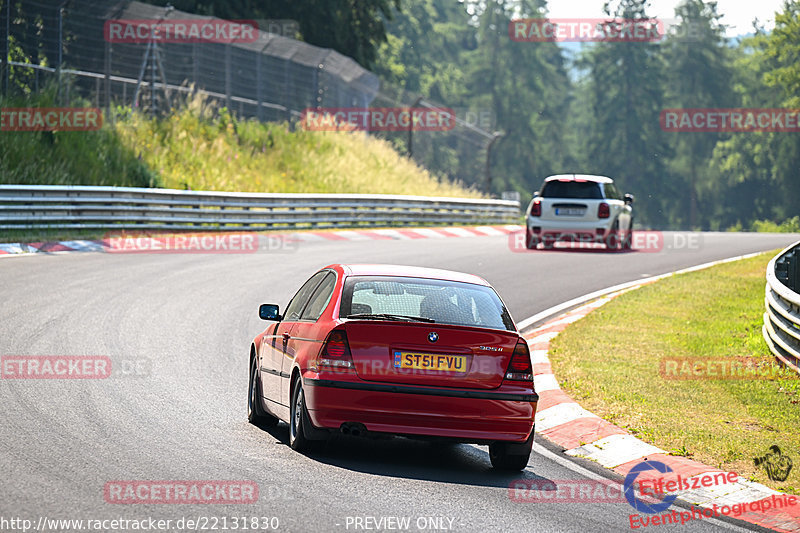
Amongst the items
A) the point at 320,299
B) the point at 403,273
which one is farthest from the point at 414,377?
the point at 320,299

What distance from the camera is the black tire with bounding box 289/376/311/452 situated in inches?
321

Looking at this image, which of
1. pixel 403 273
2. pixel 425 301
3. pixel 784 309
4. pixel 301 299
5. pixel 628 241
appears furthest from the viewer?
pixel 628 241

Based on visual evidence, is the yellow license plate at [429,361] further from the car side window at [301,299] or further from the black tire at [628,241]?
the black tire at [628,241]

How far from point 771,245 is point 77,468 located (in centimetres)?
2364

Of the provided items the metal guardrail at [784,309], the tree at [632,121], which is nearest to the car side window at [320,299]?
the metal guardrail at [784,309]

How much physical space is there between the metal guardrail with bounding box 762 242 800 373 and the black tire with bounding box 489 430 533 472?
440cm

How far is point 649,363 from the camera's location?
1266 centimetres

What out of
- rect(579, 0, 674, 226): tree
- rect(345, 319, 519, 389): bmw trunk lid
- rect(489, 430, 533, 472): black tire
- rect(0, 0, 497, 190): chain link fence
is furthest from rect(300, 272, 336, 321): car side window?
rect(579, 0, 674, 226): tree

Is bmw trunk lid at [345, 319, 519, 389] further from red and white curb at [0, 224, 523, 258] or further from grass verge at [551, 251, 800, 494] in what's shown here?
red and white curb at [0, 224, 523, 258]

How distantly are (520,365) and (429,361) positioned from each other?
66cm

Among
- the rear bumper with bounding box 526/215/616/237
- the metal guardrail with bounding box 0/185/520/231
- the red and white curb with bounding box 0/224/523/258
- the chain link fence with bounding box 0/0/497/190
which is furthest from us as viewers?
the chain link fence with bounding box 0/0/497/190

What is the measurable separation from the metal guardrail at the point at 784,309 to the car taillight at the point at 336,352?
539cm

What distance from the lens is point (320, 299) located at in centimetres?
892

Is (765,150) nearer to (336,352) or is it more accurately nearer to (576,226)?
(576,226)
